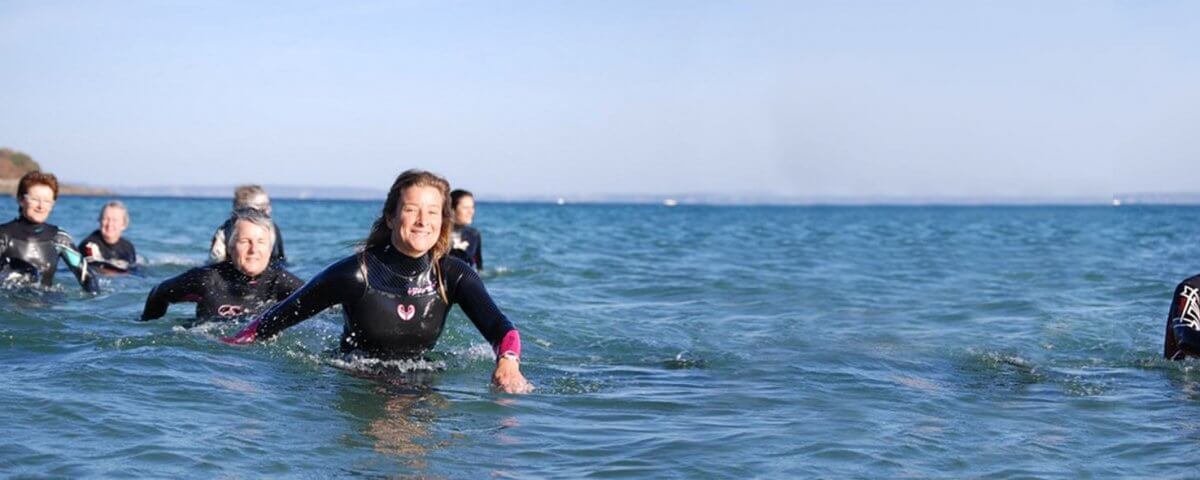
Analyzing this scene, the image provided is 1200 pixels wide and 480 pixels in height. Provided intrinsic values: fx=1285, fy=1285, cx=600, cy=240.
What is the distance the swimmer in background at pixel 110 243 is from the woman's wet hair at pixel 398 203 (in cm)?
899

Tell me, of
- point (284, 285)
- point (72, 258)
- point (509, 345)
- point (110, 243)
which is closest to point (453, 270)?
point (509, 345)

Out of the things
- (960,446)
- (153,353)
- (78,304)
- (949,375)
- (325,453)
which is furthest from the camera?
(78,304)

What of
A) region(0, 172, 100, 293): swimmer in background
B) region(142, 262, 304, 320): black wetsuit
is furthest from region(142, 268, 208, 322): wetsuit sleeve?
region(0, 172, 100, 293): swimmer in background

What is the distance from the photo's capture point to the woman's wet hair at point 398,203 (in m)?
7.05

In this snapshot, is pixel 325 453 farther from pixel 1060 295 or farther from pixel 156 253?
pixel 156 253

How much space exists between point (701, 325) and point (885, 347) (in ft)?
8.52

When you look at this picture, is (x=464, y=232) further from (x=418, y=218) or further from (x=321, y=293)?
(x=418, y=218)

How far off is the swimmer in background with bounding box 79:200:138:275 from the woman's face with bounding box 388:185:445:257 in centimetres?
931

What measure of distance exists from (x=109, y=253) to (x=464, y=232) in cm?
449

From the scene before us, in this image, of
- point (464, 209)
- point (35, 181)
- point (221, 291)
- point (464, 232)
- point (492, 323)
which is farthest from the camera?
point (464, 232)

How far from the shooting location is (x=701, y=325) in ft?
43.7

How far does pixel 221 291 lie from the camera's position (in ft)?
31.1

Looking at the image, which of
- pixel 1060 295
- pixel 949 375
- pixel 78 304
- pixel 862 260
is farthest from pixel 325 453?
pixel 862 260

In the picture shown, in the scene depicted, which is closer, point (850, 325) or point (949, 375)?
point (949, 375)
